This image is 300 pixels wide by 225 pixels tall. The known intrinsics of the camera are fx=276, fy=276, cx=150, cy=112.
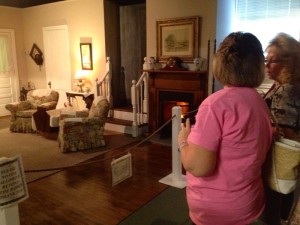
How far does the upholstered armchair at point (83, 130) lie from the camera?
4.36 meters

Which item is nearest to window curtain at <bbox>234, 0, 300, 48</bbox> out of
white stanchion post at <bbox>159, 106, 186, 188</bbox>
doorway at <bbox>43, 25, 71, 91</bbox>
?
white stanchion post at <bbox>159, 106, 186, 188</bbox>

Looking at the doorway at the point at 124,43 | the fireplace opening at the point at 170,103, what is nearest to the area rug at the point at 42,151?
the fireplace opening at the point at 170,103

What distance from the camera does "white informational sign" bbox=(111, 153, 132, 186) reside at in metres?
2.16

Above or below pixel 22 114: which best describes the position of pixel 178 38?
above

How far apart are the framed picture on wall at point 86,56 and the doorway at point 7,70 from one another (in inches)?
96.4

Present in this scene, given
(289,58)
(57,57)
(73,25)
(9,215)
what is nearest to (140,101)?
(73,25)

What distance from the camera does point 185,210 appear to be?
2.63 meters

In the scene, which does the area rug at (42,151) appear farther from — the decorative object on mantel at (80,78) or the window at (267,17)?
the window at (267,17)

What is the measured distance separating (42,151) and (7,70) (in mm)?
3947

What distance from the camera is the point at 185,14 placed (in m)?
4.63

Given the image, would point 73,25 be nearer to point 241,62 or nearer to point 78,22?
point 78,22

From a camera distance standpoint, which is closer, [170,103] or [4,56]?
[170,103]

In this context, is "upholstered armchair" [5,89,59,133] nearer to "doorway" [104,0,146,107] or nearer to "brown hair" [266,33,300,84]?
"doorway" [104,0,146,107]

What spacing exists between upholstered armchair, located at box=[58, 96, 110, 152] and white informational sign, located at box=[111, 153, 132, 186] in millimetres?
2331
